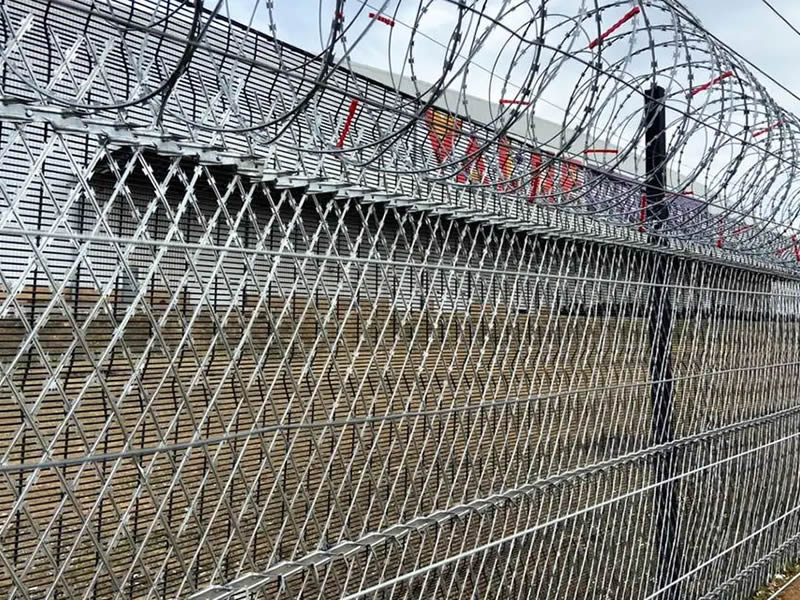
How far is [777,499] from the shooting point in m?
3.32

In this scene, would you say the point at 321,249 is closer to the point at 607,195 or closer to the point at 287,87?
the point at 287,87

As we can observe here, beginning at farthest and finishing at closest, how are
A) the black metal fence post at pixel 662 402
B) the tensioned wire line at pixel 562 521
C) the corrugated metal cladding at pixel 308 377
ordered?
the black metal fence post at pixel 662 402, the tensioned wire line at pixel 562 521, the corrugated metal cladding at pixel 308 377

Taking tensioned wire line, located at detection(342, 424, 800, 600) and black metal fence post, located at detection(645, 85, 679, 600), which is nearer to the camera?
tensioned wire line, located at detection(342, 424, 800, 600)

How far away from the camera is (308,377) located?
1614 millimetres

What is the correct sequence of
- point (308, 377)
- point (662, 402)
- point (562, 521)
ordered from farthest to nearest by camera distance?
point (662, 402) < point (562, 521) < point (308, 377)

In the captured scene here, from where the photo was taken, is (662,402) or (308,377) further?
(662,402)

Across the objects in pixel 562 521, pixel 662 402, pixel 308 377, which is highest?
pixel 308 377

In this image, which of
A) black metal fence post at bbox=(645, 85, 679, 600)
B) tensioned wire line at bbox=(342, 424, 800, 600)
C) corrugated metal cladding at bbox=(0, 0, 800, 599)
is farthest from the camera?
black metal fence post at bbox=(645, 85, 679, 600)

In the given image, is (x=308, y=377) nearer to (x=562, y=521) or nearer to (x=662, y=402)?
Answer: (x=562, y=521)

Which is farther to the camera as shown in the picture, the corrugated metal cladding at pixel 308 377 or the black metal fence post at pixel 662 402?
the black metal fence post at pixel 662 402

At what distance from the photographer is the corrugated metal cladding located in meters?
1.21

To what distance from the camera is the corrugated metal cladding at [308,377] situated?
121 centimetres

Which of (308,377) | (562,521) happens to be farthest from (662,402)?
(308,377)

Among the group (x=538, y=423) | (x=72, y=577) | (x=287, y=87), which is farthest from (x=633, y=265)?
(x=72, y=577)
